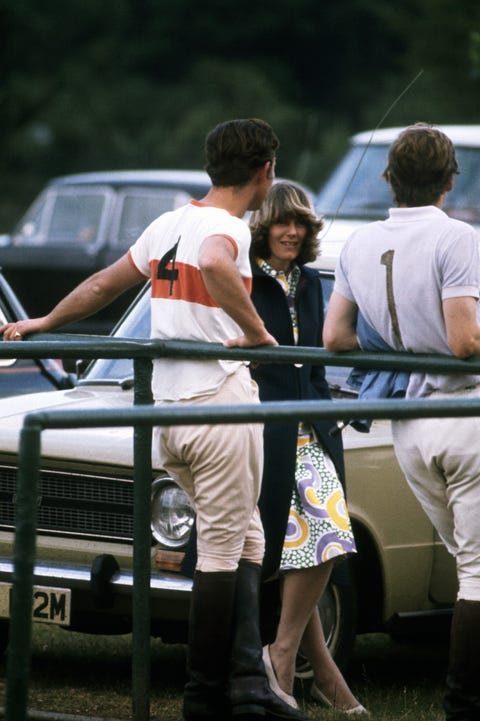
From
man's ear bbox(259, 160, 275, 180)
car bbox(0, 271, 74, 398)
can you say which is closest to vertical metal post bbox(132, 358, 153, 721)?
man's ear bbox(259, 160, 275, 180)

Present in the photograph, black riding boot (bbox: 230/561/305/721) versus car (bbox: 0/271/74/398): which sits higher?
car (bbox: 0/271/74/398)

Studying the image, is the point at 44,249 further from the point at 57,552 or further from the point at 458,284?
the point at 458,284

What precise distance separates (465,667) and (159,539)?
136cm

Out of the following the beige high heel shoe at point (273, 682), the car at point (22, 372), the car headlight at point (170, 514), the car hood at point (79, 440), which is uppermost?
the car at point (22, 372)

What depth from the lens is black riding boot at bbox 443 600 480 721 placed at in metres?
4.27

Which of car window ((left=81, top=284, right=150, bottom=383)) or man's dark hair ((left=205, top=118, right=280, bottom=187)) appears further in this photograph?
car window ((left=81, top=284, right=150, bottom=383))

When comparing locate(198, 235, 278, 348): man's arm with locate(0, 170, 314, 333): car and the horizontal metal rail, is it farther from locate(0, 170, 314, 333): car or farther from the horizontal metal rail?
locate(0, 170, 314, 333): car

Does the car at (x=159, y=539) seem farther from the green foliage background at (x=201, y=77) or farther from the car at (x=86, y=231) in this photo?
the green foliage background at (x=201, y=77)

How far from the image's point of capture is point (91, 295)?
475 centimetres

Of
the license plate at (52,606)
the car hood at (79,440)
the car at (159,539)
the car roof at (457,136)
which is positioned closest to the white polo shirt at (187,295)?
the car hood at (79,440)

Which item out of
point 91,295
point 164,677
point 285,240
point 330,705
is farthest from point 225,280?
point 164,677

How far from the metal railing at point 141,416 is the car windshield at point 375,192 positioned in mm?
4796

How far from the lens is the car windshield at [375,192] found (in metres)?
9.62

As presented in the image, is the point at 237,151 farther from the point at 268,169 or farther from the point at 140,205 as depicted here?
the point at 140,205
